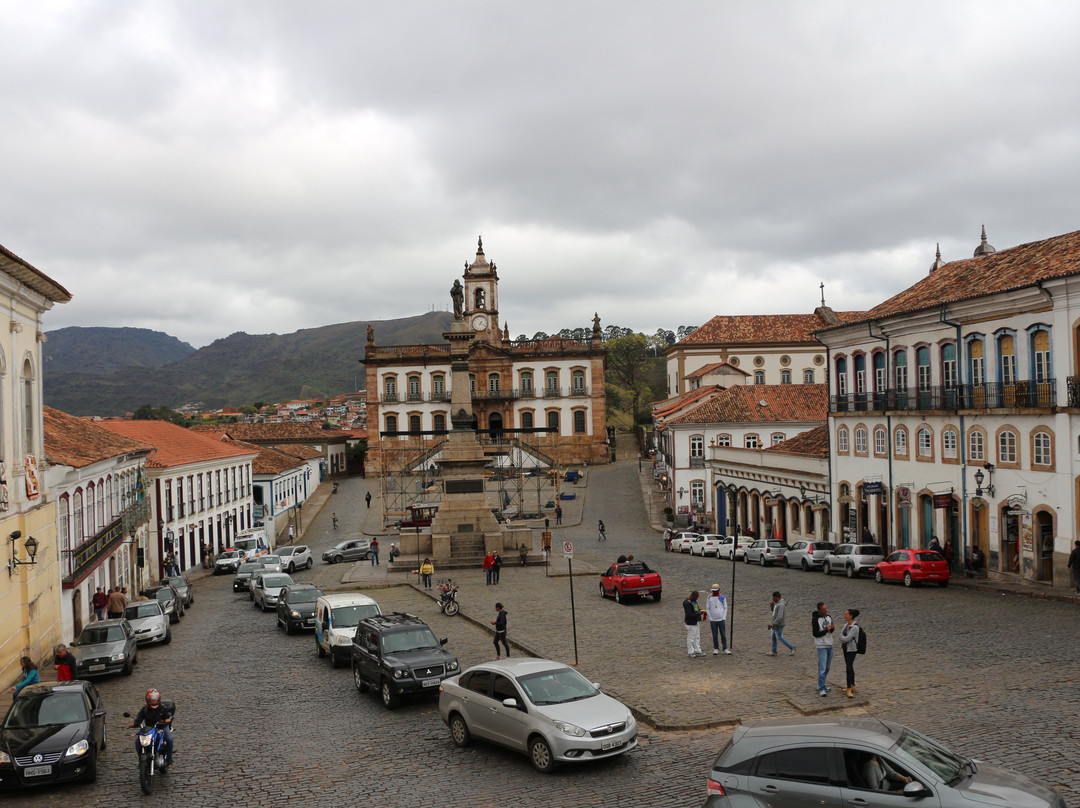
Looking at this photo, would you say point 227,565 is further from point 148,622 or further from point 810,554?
point 810,554

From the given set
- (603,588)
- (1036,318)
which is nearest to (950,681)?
(603,588)

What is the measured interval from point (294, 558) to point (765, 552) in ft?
70.6

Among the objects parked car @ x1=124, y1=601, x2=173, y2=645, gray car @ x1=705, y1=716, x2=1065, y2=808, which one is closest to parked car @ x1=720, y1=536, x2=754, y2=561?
parked car @ x1=124, y1=601, x2=173, y2=645

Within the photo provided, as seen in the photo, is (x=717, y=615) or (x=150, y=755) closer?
(x=150, y=755)

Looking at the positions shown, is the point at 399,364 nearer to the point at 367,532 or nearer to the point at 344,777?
the point at 367,532

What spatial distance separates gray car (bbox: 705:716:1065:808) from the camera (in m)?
8.31

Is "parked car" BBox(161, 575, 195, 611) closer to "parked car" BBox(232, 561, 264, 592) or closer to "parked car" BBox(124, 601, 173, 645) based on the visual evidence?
"parked car" BBox(232, 561, 264, 592)

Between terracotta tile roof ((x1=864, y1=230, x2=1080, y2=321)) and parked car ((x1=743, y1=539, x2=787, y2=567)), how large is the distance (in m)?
10.1

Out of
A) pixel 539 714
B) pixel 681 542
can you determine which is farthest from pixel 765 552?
pixel 539 714

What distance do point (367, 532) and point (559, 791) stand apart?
159ft

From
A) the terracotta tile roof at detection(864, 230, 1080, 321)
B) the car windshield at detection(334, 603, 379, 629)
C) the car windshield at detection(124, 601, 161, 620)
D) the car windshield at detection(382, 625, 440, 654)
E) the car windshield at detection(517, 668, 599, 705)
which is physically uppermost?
the terracotta tile roof at detection(864, 230, 1080, 321)

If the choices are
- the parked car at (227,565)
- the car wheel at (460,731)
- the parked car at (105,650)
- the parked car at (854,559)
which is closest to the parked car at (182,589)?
the parked car at (105,650)

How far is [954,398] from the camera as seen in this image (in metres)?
32.3

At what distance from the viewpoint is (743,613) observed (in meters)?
24.5
